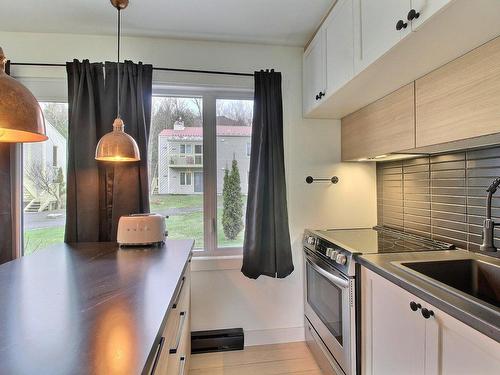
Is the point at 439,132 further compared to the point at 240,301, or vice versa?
the point at 240,301

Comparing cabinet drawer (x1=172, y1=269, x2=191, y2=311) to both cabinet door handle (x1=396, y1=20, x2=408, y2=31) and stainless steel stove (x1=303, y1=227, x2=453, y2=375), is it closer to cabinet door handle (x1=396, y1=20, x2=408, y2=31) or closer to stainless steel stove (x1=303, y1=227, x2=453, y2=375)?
stainless steel stove (x1=303, y1=227, x2=453, y2=375)

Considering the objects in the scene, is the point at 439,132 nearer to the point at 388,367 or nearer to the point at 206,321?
the point at 388,367

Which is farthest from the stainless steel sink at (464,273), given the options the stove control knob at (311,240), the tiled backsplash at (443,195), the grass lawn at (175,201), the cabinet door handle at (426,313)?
the grass lawn at (175,201)

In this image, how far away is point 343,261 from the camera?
62.5 inches

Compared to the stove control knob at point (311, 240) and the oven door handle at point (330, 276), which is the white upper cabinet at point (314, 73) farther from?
the oven door handle at point (330, 276)

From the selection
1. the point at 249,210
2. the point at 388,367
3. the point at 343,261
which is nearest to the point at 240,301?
the point at 249,210

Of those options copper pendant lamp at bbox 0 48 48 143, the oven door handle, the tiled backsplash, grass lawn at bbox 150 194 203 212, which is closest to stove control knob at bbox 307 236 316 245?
the oven door handle

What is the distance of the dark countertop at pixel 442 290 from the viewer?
0.83m

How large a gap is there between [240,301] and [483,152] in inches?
77.0

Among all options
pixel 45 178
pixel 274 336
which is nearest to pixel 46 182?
pixel 45 178

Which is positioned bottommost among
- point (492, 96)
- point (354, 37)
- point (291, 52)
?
point (492, 96)

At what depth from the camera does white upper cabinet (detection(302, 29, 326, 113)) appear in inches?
75.8

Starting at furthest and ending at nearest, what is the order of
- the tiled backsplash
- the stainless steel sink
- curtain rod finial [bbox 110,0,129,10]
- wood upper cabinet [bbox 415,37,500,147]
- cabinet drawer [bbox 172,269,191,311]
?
curtain rod finial [bbox 110,0,129,10], the tiled backsplash, the stainless steel sink, cabinet drawer [bbox 172,269,191,311], wood upper cabinet [bbox 415,37,500,147]

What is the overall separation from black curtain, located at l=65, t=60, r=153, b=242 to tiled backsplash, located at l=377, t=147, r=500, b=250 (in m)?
1.94
